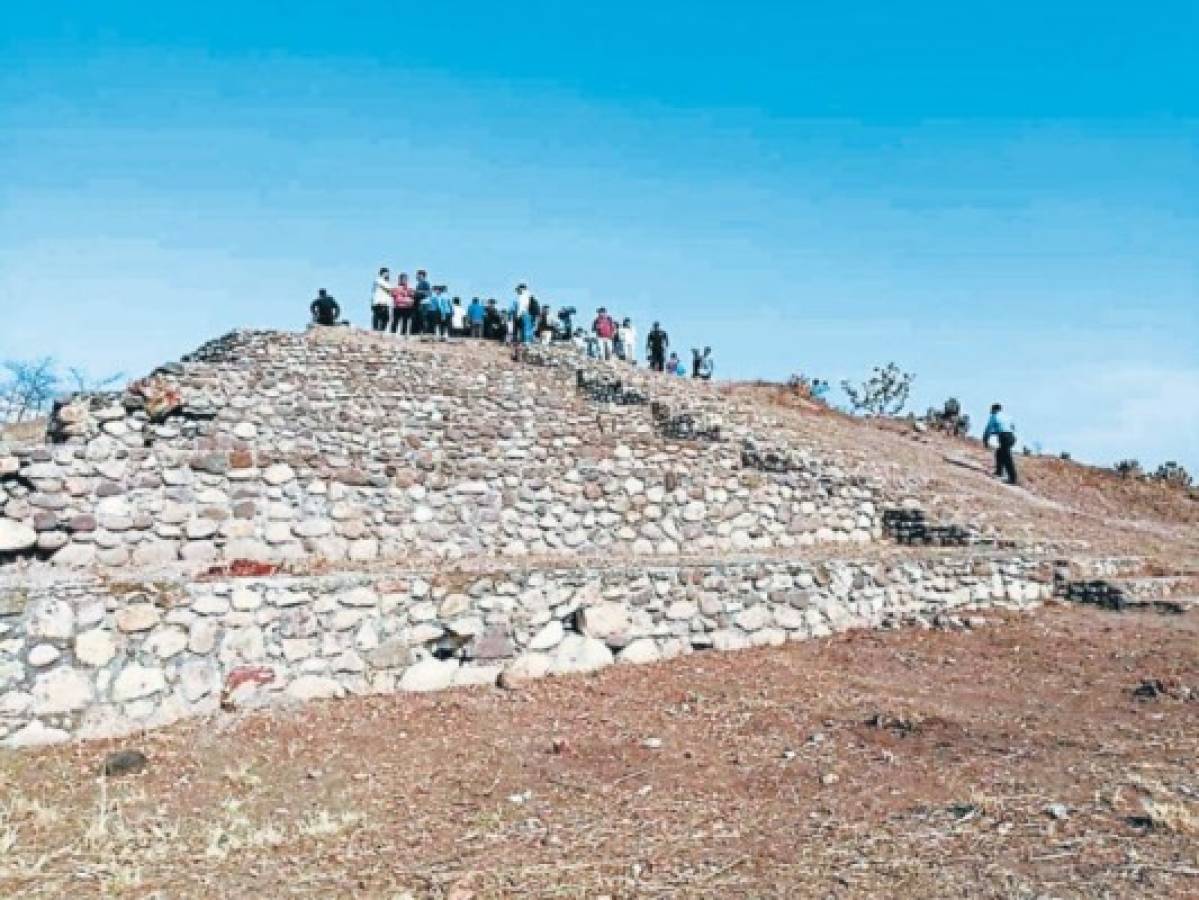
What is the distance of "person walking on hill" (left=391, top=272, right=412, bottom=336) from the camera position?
2050 cm

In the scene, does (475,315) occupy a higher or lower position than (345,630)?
higher

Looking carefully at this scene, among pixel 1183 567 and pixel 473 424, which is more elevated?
pixel 473 424

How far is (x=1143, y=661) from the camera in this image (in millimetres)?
9094

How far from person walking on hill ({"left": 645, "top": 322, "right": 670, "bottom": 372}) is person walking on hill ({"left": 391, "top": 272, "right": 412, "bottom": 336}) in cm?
668

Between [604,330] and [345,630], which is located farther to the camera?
[604,330]

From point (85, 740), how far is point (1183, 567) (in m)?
15.0

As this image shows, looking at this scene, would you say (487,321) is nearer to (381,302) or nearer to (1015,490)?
(381,302)

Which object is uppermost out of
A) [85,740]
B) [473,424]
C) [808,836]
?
[473,424]

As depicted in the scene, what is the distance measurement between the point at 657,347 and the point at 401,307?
279 inches

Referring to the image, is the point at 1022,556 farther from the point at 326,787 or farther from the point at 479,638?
the point at 326,787

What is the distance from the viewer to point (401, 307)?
20578 millimetres

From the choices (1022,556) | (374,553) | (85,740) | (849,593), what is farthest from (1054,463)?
(85,740)

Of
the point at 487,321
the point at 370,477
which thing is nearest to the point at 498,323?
the point at 487,321

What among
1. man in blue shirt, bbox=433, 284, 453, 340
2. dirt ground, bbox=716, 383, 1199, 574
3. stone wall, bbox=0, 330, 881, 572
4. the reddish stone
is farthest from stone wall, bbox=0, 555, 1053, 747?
man in blue shirt, bbox=433, 284, 453, 340
